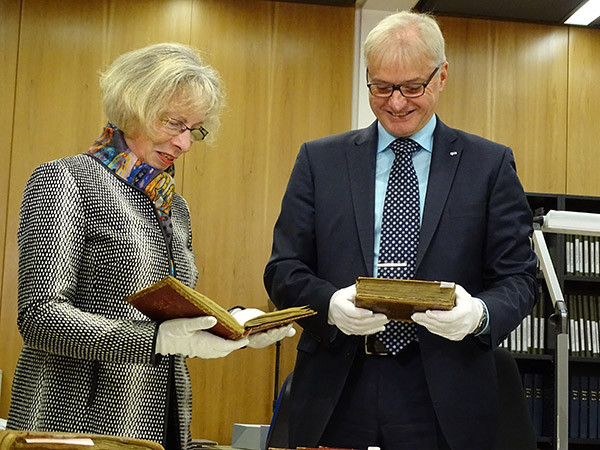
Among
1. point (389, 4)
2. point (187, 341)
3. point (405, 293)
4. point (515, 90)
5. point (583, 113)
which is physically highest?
point (389, 4)

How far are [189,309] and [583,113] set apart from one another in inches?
192

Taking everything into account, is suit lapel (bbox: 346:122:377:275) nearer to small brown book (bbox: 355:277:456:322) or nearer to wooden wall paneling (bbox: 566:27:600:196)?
small brown book (bbox: 355:277:456:322)

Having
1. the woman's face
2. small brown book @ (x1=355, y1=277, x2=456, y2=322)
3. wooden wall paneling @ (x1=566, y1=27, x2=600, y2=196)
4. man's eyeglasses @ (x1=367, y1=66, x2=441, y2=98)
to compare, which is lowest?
small brown book @ (x1=355, y1=277, x2=456, y2=322)

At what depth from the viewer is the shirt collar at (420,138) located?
2.07 meters

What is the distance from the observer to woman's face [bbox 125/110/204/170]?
6.27 feet

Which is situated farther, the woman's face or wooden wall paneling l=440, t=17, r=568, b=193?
wooden wall paneling l=440, t=17, r=568, b=193

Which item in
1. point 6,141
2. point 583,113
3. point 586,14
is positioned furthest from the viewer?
point 583,113

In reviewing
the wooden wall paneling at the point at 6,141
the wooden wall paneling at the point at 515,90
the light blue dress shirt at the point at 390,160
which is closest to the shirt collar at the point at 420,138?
the light blue dress shirt at the point at 390,160

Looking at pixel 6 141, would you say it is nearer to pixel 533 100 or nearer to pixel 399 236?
pixel 533 100

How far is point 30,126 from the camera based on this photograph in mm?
5293

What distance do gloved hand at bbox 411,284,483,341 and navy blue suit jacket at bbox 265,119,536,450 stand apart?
0.07 meters

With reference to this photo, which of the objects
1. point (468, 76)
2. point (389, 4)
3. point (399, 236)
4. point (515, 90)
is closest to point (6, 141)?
point (389, 4)

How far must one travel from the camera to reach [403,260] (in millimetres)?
1931

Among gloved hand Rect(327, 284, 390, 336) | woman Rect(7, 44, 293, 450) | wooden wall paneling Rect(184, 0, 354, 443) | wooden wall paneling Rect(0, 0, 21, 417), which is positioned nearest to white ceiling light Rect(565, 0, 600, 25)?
wooden wall paneling Rect(184, 0, 354, 443)
